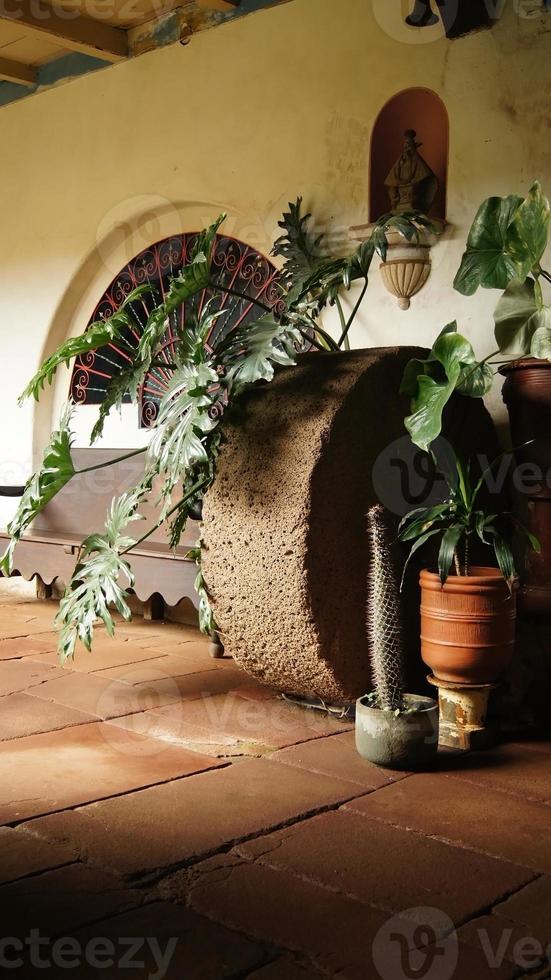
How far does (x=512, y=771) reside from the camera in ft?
10.1

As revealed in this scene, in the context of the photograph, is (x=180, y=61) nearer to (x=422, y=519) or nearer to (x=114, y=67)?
(x=114, y=67)

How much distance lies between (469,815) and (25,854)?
1185 mm

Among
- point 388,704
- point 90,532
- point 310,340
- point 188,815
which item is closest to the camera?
point 188,815

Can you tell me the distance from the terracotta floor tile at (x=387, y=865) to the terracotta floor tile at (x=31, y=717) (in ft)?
3.91

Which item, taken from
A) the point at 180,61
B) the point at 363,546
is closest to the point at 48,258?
the point at 180,61

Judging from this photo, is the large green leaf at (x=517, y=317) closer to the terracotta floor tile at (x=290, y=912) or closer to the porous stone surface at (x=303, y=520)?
the porous stone surface at (x=303, y=520)

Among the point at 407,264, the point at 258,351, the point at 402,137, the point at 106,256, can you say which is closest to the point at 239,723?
the point at 258,351

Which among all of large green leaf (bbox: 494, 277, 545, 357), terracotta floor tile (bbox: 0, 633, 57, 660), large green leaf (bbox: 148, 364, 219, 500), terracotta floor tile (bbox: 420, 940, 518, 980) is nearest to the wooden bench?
terracotta floor tile (bbox: 0, 633, 57, 660)

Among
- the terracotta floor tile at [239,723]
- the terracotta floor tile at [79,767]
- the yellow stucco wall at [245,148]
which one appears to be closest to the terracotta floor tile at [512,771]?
the terracotta floor tile at [239,723]

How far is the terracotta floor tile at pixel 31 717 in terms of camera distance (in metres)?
3.36

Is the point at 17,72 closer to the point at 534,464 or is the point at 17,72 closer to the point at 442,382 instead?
the point at 442,382

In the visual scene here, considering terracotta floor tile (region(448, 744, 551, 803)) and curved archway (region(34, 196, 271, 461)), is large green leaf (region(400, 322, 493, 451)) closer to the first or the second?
terracotta floor tile (region(448, 744, 551, 803))

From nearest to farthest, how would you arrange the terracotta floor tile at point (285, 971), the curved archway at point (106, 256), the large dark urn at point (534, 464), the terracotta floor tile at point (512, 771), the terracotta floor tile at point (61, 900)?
the terracotta floor tile at point (285, 971) < the terracotta floor tile at point (61, 900) < the terracotta floor tile at point (512, 771) < the large dark urn at point (534, 464) < the curved archway at point (106, 256)

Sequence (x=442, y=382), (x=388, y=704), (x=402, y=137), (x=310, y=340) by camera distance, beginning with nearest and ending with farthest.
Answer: (x=388, y=704), (x=442, y=382), (x=310, y=340), (x=402, y=137)
